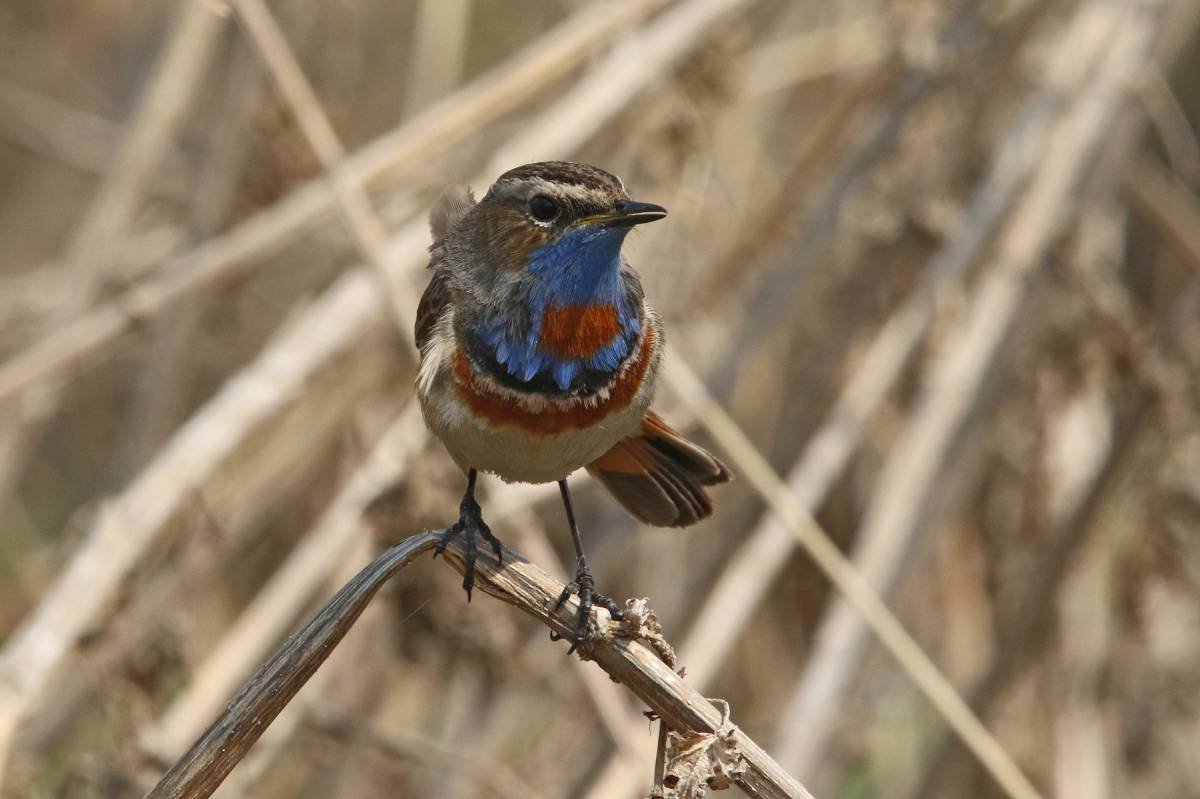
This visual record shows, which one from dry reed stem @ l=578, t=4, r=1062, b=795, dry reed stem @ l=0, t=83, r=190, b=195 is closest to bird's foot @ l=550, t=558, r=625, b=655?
dry reed stem @ l=578, t=4, r=1062, b=795

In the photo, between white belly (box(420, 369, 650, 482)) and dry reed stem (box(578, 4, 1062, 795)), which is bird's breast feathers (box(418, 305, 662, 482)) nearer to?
white belly (box(420, 369, 650, 482))

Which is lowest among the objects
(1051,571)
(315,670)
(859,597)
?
(315,670)

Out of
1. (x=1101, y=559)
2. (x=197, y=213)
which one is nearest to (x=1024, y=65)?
(x=1101, y=559)

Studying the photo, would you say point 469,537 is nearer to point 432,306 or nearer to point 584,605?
point 584,605

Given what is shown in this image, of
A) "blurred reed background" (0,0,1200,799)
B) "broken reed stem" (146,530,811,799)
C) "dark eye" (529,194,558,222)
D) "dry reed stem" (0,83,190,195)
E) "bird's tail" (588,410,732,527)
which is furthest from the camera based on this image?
"dry reed stem" (0,83,190,195)

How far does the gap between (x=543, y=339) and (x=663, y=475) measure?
51cm

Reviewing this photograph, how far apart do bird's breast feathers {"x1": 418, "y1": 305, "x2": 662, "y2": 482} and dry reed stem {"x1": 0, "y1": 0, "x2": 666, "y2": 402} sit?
3.12 ft

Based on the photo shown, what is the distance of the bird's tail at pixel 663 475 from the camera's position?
3.33 meters

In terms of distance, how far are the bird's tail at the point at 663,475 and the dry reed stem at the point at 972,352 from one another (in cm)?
93

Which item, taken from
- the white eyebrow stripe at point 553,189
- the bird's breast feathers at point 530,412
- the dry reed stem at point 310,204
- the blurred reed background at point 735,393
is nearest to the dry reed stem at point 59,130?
the blurred reed background at point 735,393

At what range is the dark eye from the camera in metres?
3.09

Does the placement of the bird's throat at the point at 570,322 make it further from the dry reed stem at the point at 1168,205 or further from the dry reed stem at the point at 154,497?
the dry reed stem at the point at 1168,205

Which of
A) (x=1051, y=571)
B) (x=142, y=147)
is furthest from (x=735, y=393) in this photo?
(x=142, y=147)

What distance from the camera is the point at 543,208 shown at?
3.11 m
